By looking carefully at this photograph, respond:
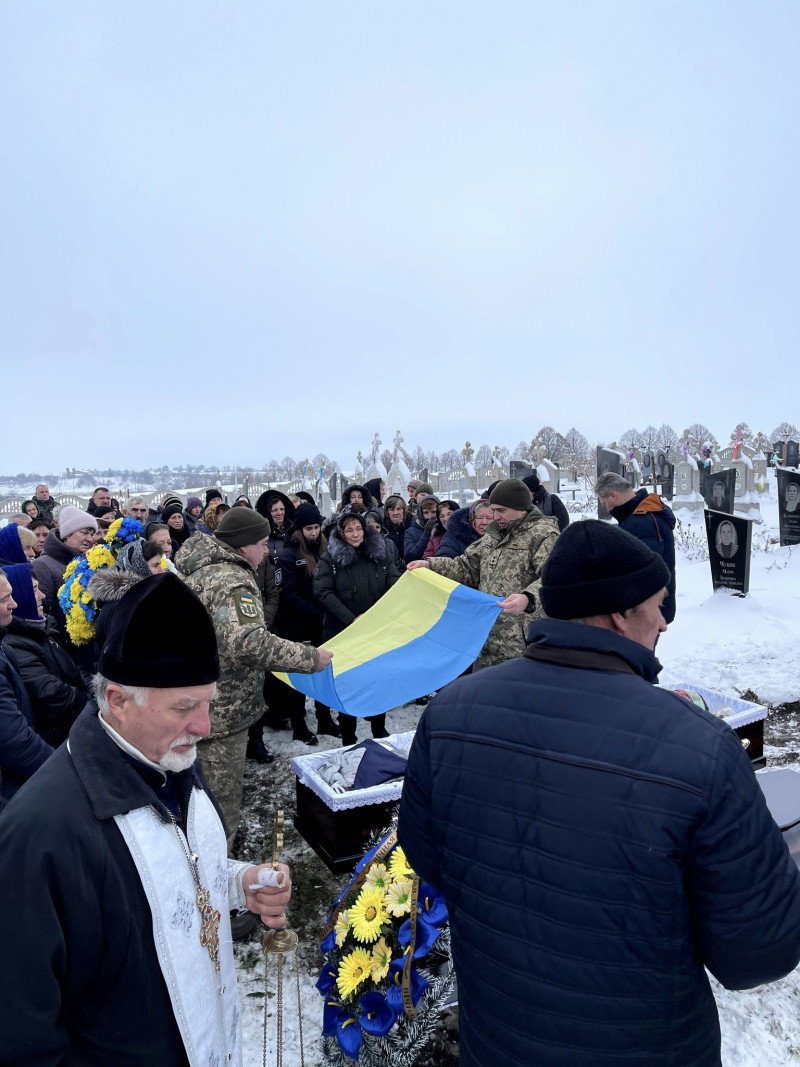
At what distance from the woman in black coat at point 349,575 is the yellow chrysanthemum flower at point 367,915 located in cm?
302

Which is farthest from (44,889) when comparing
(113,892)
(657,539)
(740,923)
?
(657,539)

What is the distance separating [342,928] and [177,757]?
1727 mm

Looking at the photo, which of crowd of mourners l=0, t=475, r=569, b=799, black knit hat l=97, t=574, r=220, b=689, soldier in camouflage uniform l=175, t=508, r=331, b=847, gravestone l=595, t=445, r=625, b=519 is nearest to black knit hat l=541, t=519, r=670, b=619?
black knit hat l=97, t=574, r=220, b=689

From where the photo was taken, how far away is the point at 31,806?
4.45ft

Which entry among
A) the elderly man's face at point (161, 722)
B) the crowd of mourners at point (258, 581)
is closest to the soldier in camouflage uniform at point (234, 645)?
the crowd of mourners at point (258, 581)

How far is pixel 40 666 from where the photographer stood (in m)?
3.64

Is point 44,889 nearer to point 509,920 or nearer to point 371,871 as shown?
point 509,920

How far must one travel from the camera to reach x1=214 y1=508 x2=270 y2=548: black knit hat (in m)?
3.86

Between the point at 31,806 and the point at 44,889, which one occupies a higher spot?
the point at 31,806

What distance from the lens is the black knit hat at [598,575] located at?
1.61m

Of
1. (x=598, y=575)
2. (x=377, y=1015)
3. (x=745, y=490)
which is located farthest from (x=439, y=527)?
(x=745, y=490)

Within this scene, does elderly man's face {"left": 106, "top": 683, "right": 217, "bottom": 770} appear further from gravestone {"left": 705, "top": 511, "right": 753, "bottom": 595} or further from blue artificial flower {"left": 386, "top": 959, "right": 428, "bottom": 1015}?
gravestone {"left": 705, "top": 511, "right": 753, "bottom": 595}

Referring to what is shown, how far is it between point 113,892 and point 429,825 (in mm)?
756

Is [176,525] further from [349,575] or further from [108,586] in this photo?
[108,586]
